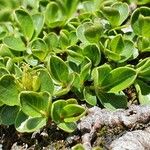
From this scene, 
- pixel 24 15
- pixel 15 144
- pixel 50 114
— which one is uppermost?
pixel 24 15

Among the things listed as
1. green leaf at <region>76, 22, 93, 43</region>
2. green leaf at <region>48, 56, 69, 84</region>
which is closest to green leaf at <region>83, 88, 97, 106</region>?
green leaf at <region>48, 56, 69, 84</region>

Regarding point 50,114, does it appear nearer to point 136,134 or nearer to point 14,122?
point 14,122

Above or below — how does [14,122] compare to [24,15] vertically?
below

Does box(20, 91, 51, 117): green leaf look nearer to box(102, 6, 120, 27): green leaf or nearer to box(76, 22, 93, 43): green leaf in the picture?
box(76, 22, 93, 43): green leaf

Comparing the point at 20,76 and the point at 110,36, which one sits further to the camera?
the point at 110,36

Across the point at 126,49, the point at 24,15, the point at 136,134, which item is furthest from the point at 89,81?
the point at 24,15

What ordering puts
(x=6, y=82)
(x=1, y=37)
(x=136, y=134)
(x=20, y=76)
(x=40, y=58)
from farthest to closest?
(x=1, y=37), (x=40, y=58), (x=20, y=76), (x=6, y=82), (x=136, y=134)

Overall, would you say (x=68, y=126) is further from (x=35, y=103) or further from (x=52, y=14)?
(x=52, y=14)
